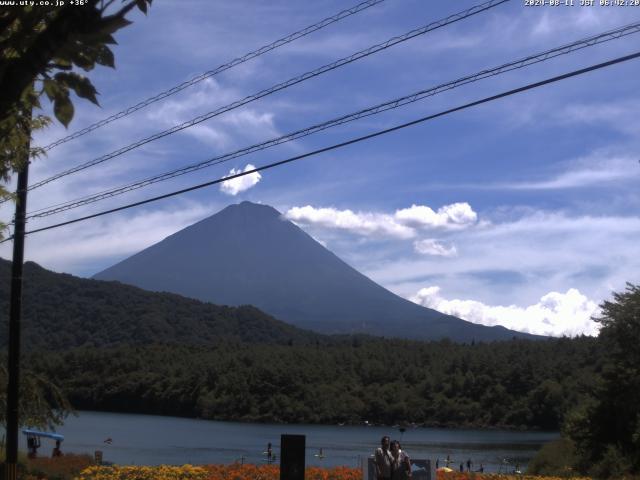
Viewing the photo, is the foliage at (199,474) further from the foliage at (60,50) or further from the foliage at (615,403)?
the foliage at (60,50)

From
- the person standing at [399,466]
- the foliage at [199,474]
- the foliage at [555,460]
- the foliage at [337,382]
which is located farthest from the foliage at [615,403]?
the foliage at [337,382]

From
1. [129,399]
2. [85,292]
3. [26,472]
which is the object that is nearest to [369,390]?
[129,399]

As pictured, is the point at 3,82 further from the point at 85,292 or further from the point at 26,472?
the point at 85,292

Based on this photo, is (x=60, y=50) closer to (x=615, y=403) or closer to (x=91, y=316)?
(x=615, y=403)

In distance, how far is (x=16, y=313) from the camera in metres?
16.7

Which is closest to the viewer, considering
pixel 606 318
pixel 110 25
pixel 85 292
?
pixel 110 25

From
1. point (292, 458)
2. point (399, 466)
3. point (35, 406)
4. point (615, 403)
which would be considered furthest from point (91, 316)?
point (292, 458)

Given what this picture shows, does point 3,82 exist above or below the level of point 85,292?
below

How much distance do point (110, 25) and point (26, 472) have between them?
671 inches

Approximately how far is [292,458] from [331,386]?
11108 centimetres

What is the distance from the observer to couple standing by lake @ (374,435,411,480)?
1384cm

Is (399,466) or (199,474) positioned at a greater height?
(399,466)

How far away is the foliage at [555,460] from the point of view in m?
26.4

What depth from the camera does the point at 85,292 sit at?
18888 centimetres
